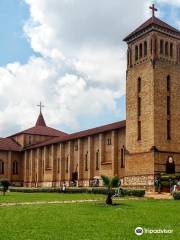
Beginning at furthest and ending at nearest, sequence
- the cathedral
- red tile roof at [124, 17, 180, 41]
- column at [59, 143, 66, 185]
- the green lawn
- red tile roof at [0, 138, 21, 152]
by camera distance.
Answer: red tile roof at [0, 138, 21, 152]
column at [59, 143, 66, 185]
red tile roof at [124, 17, 180, 41]
the cathedral
the green lawn

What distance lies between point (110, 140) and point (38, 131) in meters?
31.6

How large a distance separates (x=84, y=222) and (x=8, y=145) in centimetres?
6269

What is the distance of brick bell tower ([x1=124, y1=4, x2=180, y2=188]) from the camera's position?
139 ft

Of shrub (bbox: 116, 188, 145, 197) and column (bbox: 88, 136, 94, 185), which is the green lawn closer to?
shrub (bbox: 116, 188, 145, 197)

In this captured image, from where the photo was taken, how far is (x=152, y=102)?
42.8m

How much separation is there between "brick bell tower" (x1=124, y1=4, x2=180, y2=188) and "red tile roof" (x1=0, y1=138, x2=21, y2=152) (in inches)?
1403

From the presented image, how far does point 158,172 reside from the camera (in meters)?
41.3

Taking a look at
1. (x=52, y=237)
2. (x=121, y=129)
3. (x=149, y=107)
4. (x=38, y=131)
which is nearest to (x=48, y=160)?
(x=38, y=131)

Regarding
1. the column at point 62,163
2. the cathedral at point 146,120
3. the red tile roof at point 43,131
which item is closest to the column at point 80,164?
the cathedral at point 146,120

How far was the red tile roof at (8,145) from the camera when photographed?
7697 centimetres

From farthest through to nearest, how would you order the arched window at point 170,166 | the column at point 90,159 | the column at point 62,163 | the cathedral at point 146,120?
the column at point 62,163 < the column at point 90,159 < the cathedral at point 146,120 < the arched window at point 170,166

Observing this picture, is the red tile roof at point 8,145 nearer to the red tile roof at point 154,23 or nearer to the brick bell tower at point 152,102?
the brick bell tower at point 152,102

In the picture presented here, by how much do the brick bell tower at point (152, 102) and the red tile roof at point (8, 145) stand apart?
1403 inches

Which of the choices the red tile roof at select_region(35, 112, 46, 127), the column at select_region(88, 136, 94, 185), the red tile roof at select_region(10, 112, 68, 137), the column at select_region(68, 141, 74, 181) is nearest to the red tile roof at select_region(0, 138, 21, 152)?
the red tile roof at select_region(10, 112, 68, 137)
